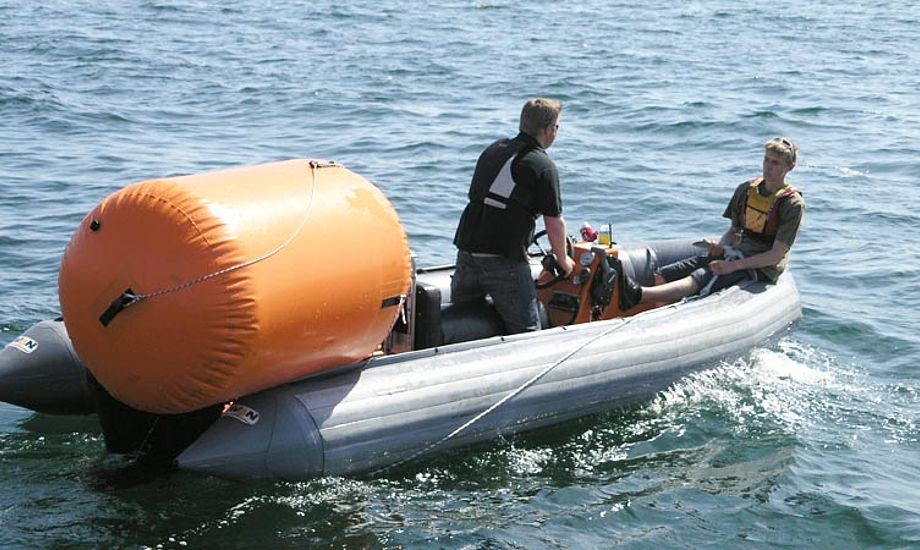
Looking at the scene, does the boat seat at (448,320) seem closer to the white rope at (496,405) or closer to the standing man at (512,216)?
the standing man at (512,216)

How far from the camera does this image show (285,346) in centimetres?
610

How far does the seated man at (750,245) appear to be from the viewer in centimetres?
852

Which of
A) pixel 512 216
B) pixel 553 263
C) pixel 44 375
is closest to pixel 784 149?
pixel 553 263

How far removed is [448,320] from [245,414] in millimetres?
1699

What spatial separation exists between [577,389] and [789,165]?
2330 mm

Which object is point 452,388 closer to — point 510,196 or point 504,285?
point 504,285

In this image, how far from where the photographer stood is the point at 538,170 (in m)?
7.25

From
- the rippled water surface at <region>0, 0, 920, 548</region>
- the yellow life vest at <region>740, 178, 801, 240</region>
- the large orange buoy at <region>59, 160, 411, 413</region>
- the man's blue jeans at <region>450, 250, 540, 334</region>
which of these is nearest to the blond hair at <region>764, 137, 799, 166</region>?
the yellow life vest at <region>740, 178, 801, 240</region>

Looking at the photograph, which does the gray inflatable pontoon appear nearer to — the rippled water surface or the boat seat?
the boat seat

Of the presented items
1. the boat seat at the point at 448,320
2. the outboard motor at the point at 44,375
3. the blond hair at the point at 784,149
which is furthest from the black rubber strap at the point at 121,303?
the blond hair at the point at 784,149

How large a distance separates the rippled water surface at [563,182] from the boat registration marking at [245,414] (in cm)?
43

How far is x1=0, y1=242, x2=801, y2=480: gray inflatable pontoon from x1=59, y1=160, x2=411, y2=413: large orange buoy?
237 mm


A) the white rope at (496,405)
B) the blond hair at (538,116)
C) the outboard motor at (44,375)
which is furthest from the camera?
the blond hair at (538,116)

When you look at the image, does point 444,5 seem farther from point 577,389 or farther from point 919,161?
point 577,389
